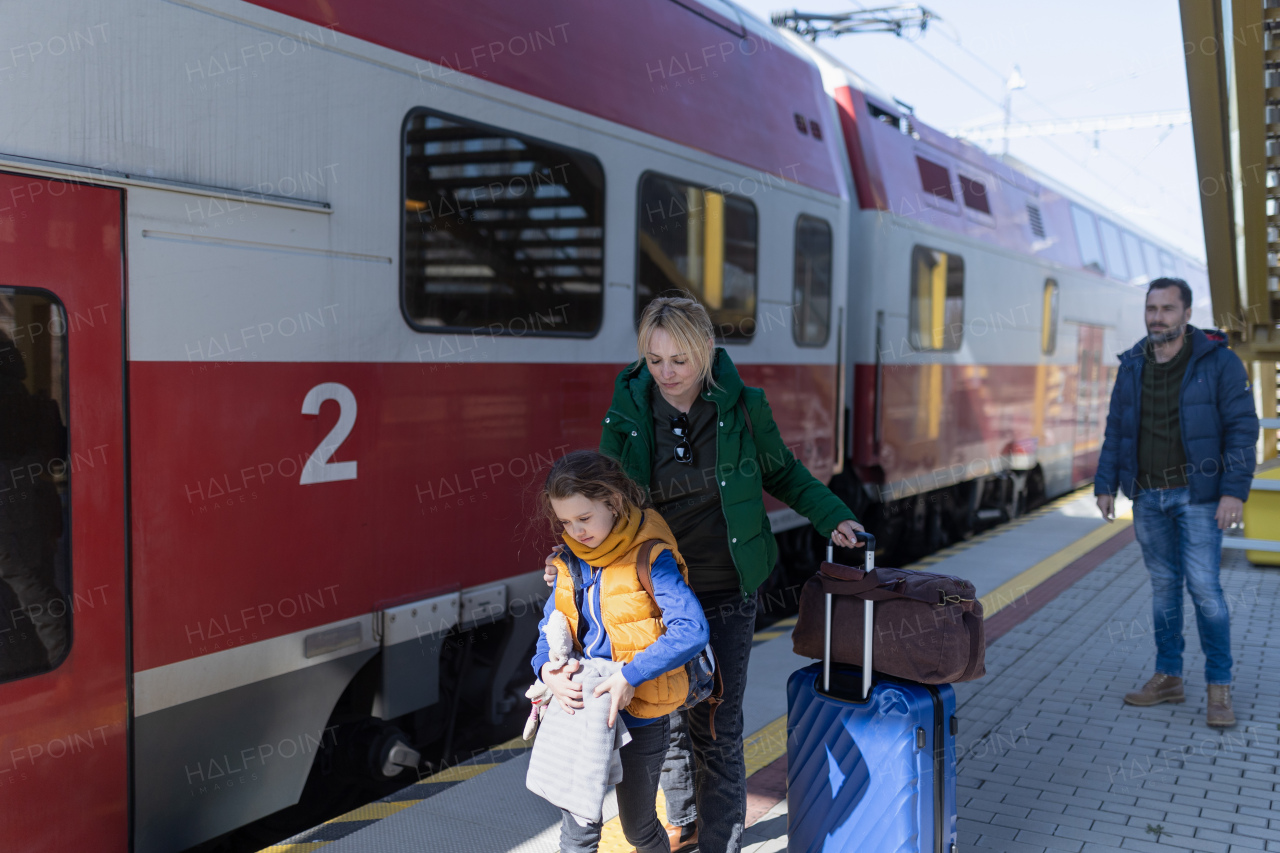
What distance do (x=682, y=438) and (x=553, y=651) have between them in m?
0.71

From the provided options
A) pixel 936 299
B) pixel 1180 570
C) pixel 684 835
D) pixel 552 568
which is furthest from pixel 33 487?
pixel 936 299

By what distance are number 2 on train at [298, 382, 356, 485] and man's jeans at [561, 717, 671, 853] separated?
142 centimetres

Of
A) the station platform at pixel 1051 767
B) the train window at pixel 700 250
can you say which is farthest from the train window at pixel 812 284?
the station platform at pixel 1051 767

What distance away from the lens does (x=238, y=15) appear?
3.09 meters

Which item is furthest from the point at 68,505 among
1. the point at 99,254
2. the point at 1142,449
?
the point at 1142,449

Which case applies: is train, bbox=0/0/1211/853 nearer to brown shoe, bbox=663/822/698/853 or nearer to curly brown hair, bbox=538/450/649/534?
brown shoe, bbox=663/822/698/853

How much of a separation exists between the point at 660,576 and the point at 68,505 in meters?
1.61

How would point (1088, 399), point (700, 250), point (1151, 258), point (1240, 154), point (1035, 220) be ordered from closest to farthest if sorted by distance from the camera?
point (700, 250) → point (1240, 154) → point (1035, 220) → point (1088, 399) → point (1151, 258)

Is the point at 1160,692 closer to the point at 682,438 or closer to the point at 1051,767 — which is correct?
the point at 1051,767

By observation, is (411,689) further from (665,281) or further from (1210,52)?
(1210,52)

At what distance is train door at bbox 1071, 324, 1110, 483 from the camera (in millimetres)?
12414

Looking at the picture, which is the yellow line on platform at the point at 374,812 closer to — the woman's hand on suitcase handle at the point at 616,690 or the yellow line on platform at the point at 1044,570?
the woman's hand on suitcase handle at the point at 616,690

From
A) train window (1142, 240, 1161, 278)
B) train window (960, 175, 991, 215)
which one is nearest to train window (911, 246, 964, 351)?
train window (960, 175, 991, 215)

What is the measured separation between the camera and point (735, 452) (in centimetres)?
282
